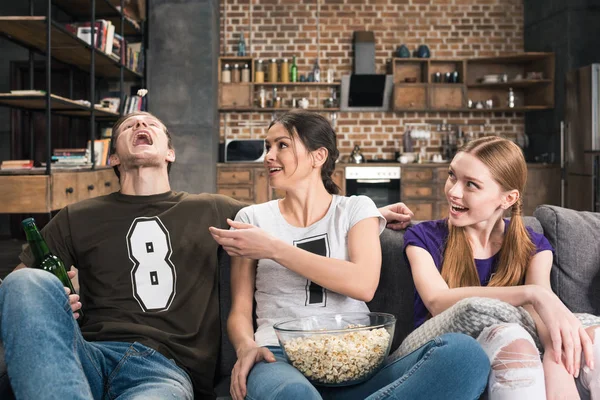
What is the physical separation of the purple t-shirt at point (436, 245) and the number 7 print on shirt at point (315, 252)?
24 cm

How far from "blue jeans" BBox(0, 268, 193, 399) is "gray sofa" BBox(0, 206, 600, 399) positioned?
1.35 feet

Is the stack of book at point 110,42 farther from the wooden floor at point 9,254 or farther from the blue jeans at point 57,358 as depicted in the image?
the blue jeans at point 57,358

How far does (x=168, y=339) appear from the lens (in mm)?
1750

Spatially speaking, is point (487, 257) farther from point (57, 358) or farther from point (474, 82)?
point (474, 82)

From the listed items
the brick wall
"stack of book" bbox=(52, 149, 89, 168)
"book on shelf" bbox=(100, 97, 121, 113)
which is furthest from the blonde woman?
the brick wall

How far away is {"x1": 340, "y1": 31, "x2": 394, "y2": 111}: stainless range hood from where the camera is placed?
24.3 ft

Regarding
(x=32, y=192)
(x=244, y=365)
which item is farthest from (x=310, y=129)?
(x=32, y=192)

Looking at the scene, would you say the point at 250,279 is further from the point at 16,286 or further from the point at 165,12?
the point at 165,12

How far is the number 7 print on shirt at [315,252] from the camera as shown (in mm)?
1787

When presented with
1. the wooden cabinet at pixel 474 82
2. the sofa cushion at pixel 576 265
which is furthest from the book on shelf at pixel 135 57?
the sofa cushion at pixel 576 265

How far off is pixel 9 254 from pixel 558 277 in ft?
16.7

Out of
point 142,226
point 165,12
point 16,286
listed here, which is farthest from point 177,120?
point 16,286

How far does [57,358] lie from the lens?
1342 mm

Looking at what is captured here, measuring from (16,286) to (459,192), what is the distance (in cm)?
116
